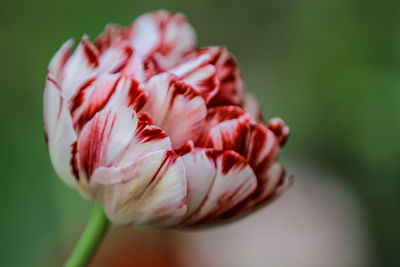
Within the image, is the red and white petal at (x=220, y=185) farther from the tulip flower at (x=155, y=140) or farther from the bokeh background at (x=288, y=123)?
the bokeh background at (x=288, y=123)

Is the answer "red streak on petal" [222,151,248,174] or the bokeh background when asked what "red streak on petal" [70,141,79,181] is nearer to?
"red streak on petal" [222,151,248,174]

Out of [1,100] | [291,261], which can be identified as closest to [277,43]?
[291,261]

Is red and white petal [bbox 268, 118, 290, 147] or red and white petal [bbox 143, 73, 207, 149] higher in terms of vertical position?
red and white petal [bbox 143, 73, 207, 149]

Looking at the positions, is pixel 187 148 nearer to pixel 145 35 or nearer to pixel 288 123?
pixel 145 35

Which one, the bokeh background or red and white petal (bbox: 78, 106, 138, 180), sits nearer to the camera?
red and white petal (bbox: 78, 106, 138, 180)

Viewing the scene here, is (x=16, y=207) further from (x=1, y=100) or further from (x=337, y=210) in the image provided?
(x=337, y=210)

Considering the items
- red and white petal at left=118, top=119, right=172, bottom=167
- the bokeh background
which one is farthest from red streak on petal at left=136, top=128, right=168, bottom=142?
the bokeh background

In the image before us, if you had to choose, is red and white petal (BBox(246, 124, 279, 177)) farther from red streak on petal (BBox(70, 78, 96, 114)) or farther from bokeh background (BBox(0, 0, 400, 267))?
bokeh background (BBox(0, 0, 400, 267))

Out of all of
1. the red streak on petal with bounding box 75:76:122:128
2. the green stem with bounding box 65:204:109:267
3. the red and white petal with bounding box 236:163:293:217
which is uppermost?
the red streak on petal with bounding box 75:76:122:128
